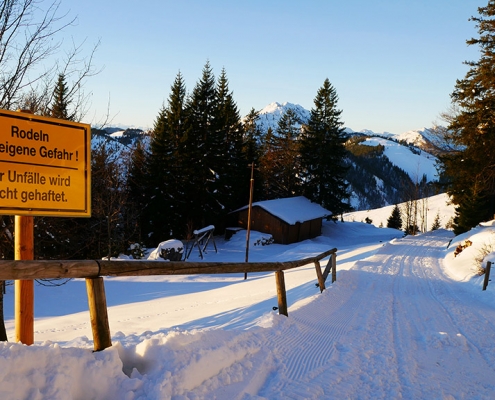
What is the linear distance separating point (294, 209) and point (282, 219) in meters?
4.50

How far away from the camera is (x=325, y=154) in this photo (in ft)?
159

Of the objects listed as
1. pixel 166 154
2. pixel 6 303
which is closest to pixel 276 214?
pixel 166 154

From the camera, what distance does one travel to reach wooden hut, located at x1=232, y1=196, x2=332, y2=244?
39.2 metres

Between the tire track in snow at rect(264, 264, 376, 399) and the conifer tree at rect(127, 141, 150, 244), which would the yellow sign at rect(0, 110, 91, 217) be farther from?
the conifer tree at rect(127, 141, 150, 244)

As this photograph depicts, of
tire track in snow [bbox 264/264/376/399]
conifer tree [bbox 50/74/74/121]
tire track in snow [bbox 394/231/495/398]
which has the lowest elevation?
tire track in snow [bbox 394/231/495/398]

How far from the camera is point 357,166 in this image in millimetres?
198500

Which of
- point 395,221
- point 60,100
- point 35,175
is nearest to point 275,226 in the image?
point 60,100

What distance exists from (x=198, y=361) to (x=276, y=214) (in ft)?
116

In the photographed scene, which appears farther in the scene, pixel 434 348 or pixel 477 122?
pixel 477 122

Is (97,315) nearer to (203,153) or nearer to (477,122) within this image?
(477,122)

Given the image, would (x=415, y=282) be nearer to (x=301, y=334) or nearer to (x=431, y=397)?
(x=301, y=334)

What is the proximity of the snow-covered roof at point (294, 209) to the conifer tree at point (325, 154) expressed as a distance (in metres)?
2.28

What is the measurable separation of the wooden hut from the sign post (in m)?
35.2

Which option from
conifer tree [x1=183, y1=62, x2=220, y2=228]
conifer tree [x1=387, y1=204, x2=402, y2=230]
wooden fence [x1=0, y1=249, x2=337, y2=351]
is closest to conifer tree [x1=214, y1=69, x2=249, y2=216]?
conifer tree [x1=183, y1=62, x2=220, y2=228]
